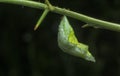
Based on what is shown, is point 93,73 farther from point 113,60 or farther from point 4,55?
point 4,55

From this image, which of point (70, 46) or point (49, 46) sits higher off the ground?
point (70, 46)

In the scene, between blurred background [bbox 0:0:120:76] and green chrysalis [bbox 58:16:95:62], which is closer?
green chrysalis [bbox 58:16:95:62]

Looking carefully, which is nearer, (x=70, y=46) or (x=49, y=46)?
(x=70, y=46)

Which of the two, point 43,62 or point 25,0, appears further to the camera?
point 43,62

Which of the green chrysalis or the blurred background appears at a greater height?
the green chrysalis

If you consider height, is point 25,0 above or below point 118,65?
above

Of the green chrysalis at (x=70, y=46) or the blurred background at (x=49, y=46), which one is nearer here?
the green chrysalis at (x=70, y=46)

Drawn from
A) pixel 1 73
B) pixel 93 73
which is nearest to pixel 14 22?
pixel 1 73

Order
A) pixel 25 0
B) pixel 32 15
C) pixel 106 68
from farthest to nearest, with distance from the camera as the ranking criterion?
pixel 106 68 < pixel 32 15 < pixel 25 0
